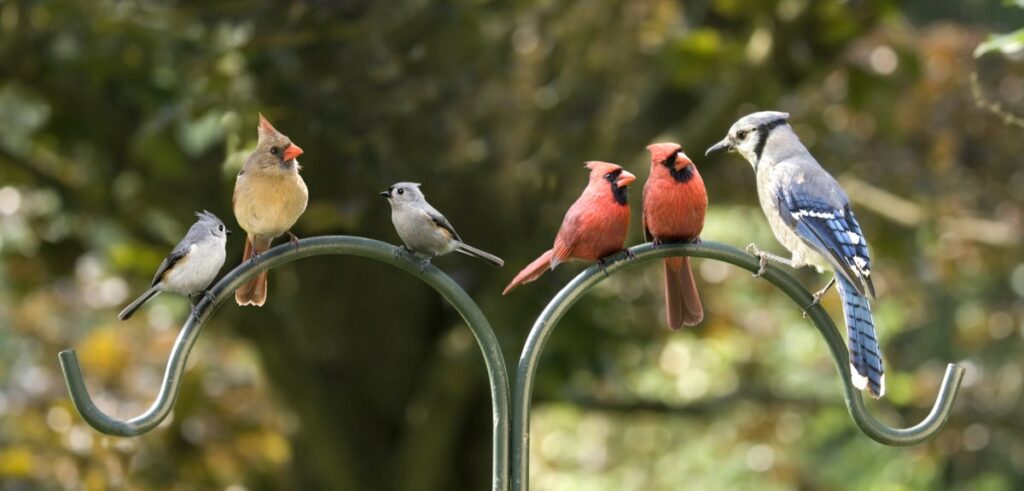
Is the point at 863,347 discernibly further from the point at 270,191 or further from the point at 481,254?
the point at 270,191

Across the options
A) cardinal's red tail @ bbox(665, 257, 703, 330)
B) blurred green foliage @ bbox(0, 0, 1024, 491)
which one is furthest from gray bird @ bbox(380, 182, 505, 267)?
blurred green foliage @ bbox(0, 0, 1024, 491)

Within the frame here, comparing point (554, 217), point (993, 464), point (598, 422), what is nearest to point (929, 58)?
point (554, 217)

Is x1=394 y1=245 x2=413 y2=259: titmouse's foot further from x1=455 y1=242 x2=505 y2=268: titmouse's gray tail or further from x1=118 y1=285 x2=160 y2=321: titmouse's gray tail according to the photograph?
x1=118 y1=285 x2=160 y2=321: titmouse's gray tail

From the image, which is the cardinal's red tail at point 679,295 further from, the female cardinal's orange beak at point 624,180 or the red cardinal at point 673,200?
the female cardinal's orange beak at point 624,180

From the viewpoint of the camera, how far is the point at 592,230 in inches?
103

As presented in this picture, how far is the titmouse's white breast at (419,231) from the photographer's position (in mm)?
2637

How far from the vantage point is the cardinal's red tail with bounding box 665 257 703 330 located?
2.77m

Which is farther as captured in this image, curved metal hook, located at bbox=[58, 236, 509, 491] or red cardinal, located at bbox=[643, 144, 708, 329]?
red cardinal, located at bbox=[643, 144, 708, 329]

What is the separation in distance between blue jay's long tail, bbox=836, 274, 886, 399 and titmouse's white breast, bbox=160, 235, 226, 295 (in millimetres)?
1186

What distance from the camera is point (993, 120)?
7387 mm

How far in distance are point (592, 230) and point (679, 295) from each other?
270mm

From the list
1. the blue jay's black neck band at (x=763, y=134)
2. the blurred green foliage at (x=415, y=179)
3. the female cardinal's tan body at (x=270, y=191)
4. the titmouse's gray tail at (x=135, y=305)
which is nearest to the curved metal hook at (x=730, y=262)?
the blue jay's black neck band at (x=763, y=134)

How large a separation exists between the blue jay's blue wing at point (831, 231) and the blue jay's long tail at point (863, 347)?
0.03 m

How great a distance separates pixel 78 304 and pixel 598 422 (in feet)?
13.6
